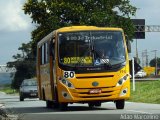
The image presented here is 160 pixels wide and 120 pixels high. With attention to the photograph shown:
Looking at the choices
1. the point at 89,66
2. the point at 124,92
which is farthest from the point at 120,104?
the point at 89,66

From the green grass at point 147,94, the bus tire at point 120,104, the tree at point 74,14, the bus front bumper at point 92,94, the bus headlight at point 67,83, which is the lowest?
the green grass at point 147,94

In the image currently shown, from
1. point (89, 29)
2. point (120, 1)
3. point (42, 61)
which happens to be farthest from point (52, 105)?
point (120, 1)

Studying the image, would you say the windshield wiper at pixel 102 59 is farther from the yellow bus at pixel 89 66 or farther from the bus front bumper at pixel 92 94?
the bus front bumper at pixel 92 94

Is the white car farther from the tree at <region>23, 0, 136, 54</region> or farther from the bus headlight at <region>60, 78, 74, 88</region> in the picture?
the bus headlight at <region>60, 78, 74, 88</region>

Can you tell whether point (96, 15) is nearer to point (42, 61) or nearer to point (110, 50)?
point (42, 61)

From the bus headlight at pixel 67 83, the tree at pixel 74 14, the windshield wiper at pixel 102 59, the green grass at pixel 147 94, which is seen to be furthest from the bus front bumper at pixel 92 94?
the tree at pixel 74 14

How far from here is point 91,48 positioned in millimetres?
25250

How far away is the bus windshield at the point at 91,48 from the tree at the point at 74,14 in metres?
27.0

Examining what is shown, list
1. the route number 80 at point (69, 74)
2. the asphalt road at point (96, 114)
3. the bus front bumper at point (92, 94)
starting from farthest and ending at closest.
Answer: the route number 80 at point (69, 74) → the bus front bumper at point (92, 94) → the asphalt road at point (96, 114)

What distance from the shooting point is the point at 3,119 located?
18125 millimetres

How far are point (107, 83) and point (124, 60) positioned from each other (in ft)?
3.92

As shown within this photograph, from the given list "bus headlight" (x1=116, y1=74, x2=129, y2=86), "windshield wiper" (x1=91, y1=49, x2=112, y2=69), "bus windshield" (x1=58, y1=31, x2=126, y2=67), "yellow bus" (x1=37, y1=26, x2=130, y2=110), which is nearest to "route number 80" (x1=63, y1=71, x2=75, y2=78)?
"yellow bus" (x1=37, y1=26, x2=130, y2=110)

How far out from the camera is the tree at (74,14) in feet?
175

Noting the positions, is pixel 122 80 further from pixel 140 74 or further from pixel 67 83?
pixel 140 74
